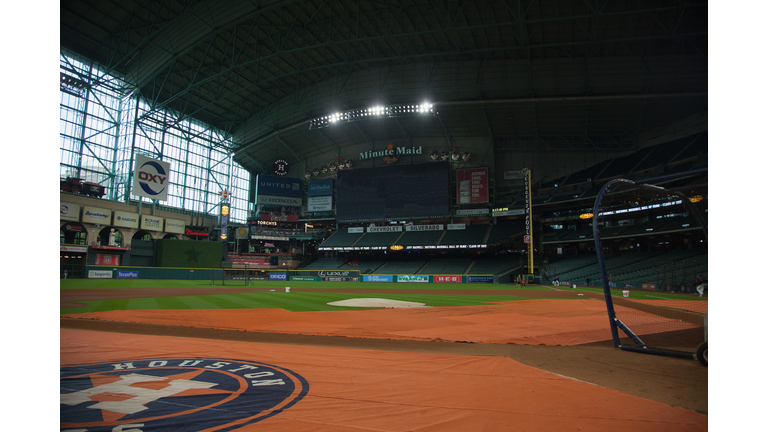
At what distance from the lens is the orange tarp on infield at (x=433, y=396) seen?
2602 mm

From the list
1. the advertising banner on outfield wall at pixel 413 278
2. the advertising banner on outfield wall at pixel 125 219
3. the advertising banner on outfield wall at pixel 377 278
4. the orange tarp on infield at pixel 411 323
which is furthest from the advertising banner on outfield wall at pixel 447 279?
the advertising banner on outfield wall at pixel 125 219

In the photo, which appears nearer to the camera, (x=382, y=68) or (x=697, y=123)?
(x=697, y=123)

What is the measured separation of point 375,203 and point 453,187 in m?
11.0

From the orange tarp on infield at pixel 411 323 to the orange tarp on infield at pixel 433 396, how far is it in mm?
2128

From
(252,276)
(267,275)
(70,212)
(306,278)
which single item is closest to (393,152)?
(306,278)

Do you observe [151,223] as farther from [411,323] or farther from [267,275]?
[411,323]

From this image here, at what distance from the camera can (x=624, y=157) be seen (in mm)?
36812

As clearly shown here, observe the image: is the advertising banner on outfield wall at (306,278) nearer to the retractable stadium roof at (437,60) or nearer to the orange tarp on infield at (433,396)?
the retractable stadium roof at (437,60)

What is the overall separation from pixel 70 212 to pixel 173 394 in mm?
30136

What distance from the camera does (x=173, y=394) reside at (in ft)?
10.5

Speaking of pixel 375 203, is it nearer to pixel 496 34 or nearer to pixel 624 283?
pixel 496 34

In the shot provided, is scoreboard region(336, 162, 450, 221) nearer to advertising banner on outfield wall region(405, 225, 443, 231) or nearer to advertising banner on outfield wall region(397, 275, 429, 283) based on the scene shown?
advertising banner on outfield wall region(405, 225, 443, 231)
